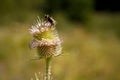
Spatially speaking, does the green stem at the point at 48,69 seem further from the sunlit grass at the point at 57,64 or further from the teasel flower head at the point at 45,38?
the sunlit grass at the point at 57,64

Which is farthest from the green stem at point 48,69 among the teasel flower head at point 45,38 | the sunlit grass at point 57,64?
the sunlit grass at point 57,64

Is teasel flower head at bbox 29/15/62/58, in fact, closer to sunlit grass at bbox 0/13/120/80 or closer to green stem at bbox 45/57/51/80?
green stem at bbox 45/57/51/80

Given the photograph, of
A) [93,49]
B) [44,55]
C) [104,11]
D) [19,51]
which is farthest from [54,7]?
[44,55]

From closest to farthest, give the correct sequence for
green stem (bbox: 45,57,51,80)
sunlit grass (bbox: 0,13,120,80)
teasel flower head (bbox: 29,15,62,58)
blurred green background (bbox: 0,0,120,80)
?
green stem (bbox: 45,57,51,80), teasel flower head (bbox: 29,15,62,58), sunlit grass (bbox: 0,13,120,80), blurred green background (bbox: 0,0,120,80)

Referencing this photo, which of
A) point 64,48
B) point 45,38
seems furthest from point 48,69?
point 64,48

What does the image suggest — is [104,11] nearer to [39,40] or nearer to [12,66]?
[12,66]

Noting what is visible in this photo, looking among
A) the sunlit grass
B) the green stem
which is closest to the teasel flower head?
the green stem
